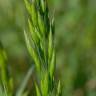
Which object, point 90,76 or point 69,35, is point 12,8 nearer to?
point 69,35

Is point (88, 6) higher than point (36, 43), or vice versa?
point (36, 43)

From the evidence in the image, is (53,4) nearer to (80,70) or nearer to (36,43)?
(80,70)

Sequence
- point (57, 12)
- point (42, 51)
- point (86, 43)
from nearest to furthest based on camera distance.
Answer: point (42, 51) → point (86, 43) → point (57, 12)

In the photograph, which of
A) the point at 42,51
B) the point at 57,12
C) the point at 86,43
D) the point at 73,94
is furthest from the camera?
the point at 57,12

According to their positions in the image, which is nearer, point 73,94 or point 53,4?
point 73,94

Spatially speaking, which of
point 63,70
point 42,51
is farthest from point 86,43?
point 42,51

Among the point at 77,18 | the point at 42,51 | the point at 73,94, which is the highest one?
the point at 42,51
